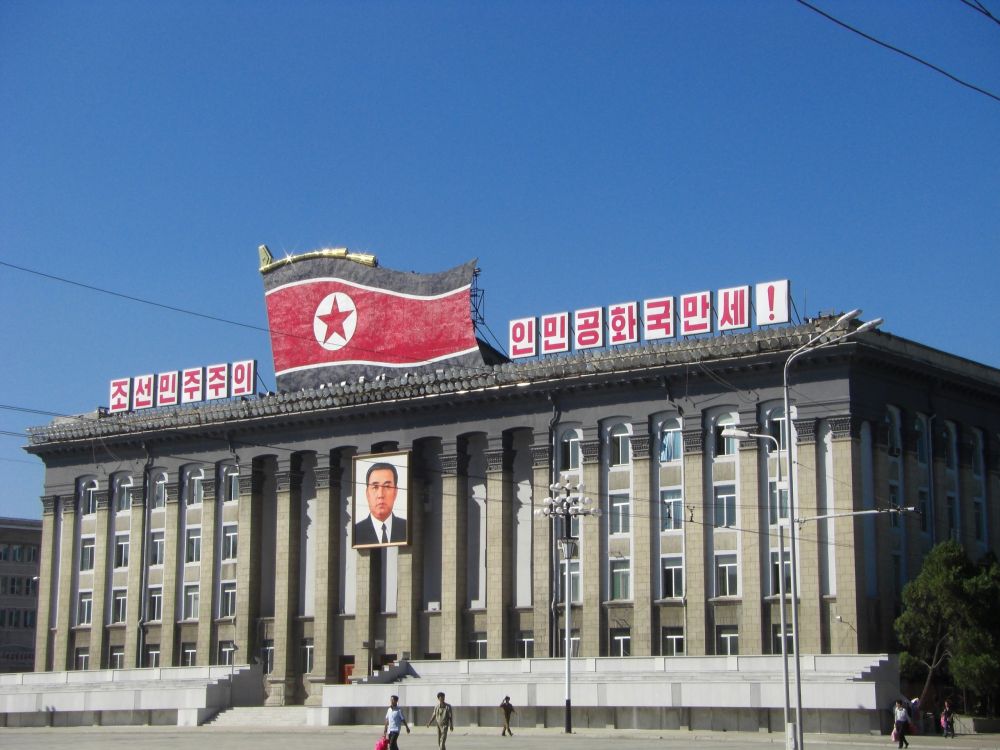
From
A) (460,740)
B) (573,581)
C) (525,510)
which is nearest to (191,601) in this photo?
(525,510)

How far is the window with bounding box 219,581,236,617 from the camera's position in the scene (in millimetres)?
80375

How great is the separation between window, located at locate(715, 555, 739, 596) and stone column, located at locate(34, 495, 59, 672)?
139ft

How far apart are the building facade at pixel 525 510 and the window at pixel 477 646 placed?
0.11 meters

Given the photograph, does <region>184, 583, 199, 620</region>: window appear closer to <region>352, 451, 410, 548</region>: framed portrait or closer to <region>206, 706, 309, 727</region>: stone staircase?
<region>206, 706, 309, 727</region>: stone staircase

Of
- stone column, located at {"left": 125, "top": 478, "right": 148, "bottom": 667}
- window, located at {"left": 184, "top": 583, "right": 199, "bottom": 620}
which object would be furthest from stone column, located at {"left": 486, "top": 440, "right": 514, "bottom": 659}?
stone column, located at {"left": 125, "top": 478, "right": 148, "bottom": 667}

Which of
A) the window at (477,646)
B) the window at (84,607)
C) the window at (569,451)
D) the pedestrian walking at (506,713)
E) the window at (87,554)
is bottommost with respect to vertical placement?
the pedestrian walking at (506,713)

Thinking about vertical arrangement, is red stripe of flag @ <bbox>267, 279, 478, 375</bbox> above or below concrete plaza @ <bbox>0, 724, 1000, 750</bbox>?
above

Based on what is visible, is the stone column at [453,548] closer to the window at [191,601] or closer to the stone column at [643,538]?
the stone column at [643,538]

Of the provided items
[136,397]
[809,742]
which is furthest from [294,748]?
[136,397]

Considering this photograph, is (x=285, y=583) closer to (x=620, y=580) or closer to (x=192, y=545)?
(x=192, y=545)

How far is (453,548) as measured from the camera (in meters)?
72.7

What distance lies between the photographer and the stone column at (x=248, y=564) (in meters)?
78.8

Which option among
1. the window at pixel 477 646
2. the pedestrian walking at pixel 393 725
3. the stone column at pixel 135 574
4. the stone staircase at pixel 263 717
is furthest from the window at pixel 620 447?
the pedestrian walking at pixel 393 725

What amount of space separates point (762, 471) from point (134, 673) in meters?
36.5
